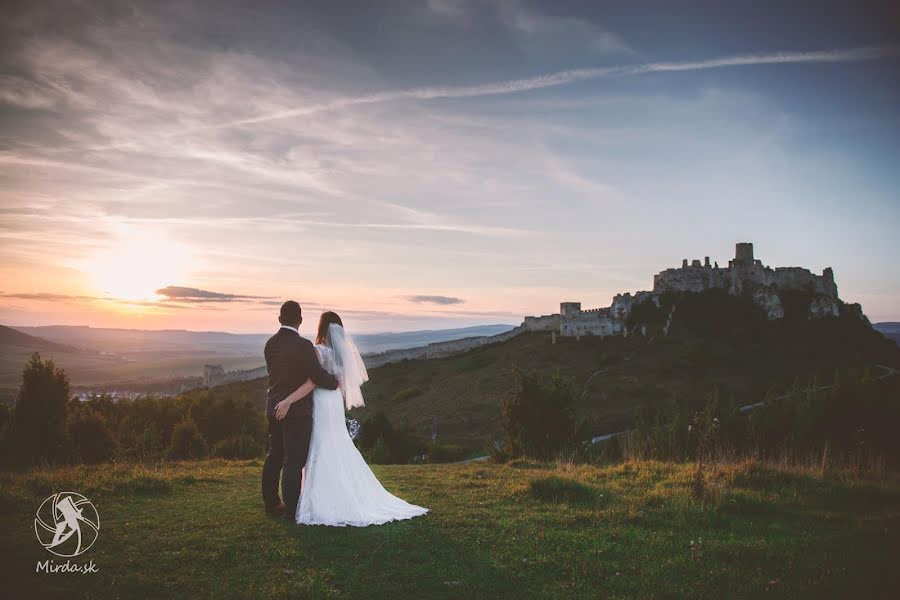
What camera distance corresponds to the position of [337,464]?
25.7ft

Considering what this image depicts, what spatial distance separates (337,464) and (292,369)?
1456mm

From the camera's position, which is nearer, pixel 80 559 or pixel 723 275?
pixel 80 559

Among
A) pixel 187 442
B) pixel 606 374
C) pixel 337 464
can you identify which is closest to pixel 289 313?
pixel 337 464

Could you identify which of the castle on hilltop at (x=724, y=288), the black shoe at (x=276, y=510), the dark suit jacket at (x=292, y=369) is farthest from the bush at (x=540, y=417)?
the castle on hilltop at (x=724, y=288)

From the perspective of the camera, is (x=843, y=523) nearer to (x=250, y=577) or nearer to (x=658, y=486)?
(x=658, y=486)

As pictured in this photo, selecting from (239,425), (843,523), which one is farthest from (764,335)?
(843,523)

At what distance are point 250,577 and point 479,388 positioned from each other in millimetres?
59761

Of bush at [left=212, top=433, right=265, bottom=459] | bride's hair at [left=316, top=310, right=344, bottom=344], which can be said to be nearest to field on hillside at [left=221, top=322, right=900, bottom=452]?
bush at [left=212, top=433, right=265, bottom=459]

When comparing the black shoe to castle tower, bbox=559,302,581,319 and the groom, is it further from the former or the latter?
castle tower, bbox=559,302,581,319

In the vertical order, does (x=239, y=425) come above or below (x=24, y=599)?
below

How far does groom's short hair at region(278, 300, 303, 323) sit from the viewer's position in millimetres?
7785

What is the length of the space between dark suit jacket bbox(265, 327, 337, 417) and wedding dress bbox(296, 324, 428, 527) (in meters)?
0.31

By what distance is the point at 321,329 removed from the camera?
836 centimetres

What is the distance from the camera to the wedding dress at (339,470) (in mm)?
7371
